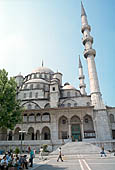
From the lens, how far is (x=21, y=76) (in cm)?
3897

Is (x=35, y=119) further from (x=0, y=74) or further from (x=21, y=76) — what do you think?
(x=21, y=76)

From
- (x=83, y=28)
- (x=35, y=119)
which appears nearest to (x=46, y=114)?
(x=35, y=119)

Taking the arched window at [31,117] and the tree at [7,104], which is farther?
the arched window at [31,117]

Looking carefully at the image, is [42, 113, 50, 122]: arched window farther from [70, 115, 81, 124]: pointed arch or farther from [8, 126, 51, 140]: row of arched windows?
[70, 115, 81, 124]: pointed arch

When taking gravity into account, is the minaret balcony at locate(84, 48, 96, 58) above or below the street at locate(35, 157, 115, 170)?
above

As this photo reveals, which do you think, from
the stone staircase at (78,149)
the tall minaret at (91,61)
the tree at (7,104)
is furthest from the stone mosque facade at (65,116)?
the tree at (7,104)

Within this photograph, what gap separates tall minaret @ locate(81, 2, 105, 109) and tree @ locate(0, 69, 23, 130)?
14904 mm

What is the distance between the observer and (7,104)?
14836 millimetres

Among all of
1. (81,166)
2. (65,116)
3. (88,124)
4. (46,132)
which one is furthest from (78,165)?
(46,132)

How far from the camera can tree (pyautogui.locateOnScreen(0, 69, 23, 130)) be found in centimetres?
1412

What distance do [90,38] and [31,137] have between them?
967 inches

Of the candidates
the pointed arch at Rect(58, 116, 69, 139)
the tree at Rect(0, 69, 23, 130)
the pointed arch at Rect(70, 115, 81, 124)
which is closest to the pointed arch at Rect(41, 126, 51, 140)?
the pointed arch at Rect(58, 116, 69, 139)

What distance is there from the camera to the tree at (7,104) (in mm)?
14125

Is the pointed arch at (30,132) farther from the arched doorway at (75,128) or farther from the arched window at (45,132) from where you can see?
the arched doorway at (75,128)
